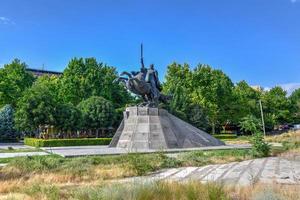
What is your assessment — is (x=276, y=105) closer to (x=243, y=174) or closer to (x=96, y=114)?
(x=96, y=114)

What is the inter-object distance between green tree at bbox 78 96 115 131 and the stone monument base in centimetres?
1400

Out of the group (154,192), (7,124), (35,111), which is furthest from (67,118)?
(154,192)

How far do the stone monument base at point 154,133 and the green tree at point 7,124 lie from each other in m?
24.5

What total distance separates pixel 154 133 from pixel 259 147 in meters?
8.09

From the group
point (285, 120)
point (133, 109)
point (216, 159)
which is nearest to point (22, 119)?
point (133, 109)

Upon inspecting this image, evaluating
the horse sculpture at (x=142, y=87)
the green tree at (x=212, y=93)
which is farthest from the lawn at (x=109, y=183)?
the green tree at (x=212, y=93)

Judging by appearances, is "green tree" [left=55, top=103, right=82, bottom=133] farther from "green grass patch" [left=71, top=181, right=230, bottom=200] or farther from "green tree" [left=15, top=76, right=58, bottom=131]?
"green grass patch" [left=71, top=181, right=230, bottom=200]

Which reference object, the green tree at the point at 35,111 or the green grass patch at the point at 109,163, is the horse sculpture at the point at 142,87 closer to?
the green grass patch at the point at 109,163

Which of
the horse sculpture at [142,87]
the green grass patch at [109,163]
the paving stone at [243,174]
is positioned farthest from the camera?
the horse sculpture at [142,87]

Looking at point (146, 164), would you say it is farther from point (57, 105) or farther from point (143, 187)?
point (57, 105)

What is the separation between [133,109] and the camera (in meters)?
24.7

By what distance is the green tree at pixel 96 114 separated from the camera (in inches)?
1521

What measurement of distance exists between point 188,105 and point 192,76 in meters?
6.89

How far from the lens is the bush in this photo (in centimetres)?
1686
